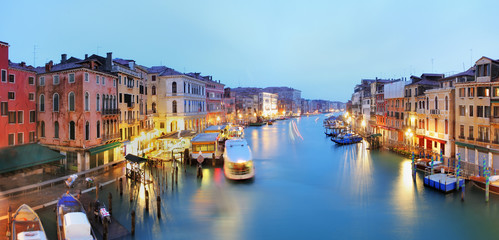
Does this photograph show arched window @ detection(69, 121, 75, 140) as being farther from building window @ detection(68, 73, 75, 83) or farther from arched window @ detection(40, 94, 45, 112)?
building window @ detection(68, 73, 75, 83)

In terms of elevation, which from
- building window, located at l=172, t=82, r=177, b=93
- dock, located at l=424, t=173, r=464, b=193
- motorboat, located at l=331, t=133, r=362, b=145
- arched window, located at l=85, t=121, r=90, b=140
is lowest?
dock, located at l=424, t=173, r=464, b=193

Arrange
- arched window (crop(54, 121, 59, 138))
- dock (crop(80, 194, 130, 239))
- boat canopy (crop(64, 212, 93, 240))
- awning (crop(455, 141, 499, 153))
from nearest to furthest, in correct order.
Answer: boat canopy (crop(64, 212, 93, 240))
dock (crop(80, 194, 130, 239))
awning (crop(455, 141, 499, 153))
arched window (crop(54, 121, 59, 138))

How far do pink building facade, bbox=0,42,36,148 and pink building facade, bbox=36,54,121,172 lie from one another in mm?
737

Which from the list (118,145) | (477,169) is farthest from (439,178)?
(118,145)

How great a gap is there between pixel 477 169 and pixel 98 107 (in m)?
27.0

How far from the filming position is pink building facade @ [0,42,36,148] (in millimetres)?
19969

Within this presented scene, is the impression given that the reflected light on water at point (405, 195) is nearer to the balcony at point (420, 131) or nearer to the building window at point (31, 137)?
the balcony at point (420, 131)

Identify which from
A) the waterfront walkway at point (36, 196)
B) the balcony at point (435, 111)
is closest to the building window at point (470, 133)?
the balcony at point (435, 111)

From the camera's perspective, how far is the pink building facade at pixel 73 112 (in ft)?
74.3

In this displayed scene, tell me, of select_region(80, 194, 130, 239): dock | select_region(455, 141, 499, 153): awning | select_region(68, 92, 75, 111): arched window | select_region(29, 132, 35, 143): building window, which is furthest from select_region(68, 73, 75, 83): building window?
select_region(455, 141, 499, 153): awning

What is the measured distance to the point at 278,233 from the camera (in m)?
14.9

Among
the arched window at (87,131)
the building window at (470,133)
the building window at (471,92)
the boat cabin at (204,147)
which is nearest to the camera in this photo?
the arched window at (87,131)

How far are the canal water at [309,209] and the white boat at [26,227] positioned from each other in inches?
47.1

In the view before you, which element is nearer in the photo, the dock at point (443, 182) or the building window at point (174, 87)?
the dock at point (443, 182)
